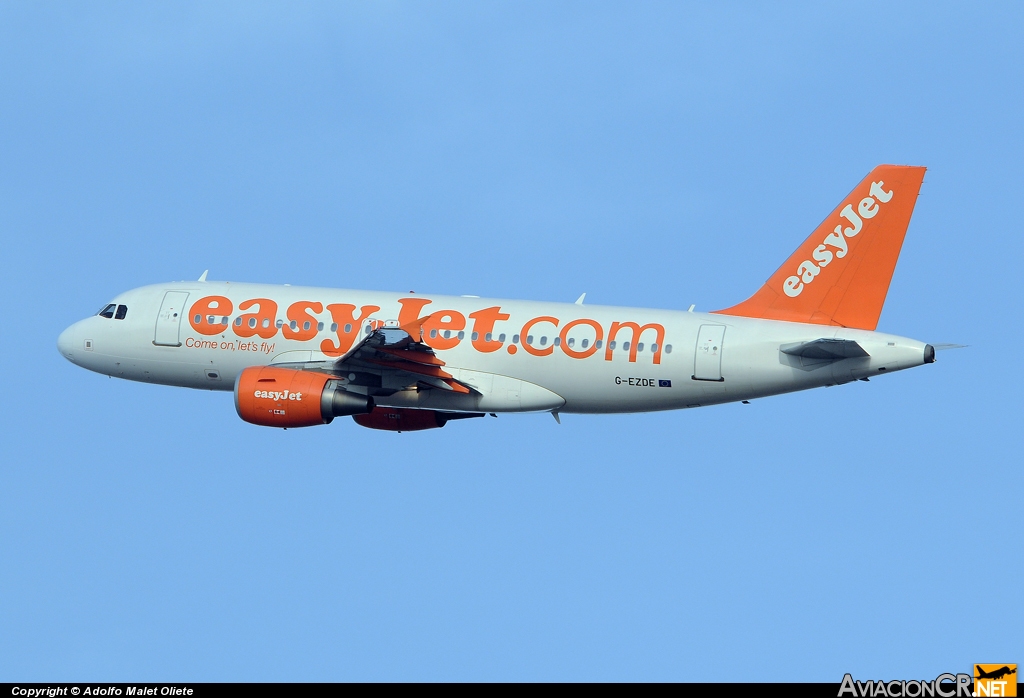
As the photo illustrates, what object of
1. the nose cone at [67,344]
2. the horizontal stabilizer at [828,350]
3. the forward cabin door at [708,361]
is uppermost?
the nose cone at [67,344]

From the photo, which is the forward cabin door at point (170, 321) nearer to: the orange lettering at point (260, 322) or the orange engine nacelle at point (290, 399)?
the orange lettering at point (260, 322)

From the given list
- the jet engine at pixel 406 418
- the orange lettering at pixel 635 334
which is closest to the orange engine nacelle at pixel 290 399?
the jet engine at pixel 406 418

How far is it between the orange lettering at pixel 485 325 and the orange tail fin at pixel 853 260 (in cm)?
885

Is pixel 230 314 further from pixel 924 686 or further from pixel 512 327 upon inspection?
pixel 924 686

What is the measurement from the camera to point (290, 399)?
175 ft

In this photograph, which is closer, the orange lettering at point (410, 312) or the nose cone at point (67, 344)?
the orange lettering at point (410, 312)

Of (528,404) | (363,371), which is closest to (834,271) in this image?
(528,404)

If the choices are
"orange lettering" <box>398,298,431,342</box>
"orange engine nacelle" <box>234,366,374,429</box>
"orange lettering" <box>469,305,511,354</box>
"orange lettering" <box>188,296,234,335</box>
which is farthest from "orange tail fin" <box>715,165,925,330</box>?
"orange lettering" <box>188,296,234,335</box>

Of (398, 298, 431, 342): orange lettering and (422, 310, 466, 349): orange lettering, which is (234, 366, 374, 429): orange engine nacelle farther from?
(422, 310, 466, 349): orange lettering

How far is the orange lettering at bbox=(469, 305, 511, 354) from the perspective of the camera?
54.6m

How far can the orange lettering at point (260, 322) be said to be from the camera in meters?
55.9

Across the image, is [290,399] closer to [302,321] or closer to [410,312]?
[302,321]

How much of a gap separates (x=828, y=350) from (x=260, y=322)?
19646 mm

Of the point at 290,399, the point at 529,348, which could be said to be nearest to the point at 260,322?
the point at 290,399
